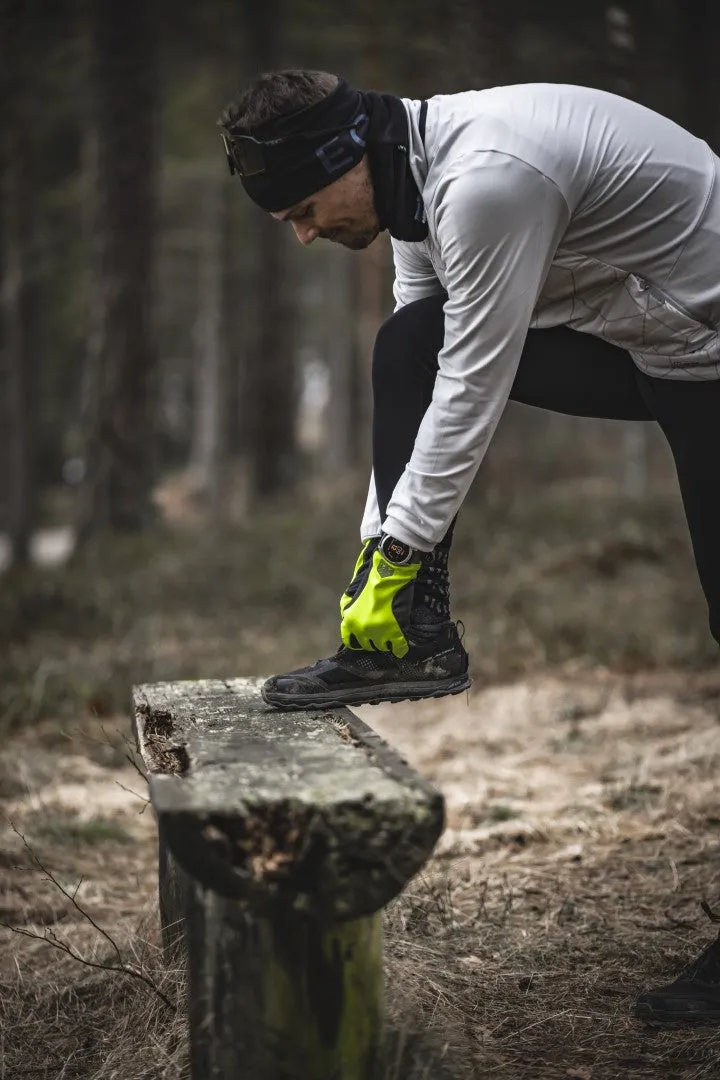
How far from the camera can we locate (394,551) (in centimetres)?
264

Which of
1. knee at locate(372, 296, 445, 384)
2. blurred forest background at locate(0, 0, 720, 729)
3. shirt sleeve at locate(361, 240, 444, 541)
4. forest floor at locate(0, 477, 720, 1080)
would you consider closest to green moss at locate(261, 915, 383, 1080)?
forest floor at locate(0, 477, 720, 1080)

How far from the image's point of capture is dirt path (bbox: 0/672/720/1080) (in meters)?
A: 2.54

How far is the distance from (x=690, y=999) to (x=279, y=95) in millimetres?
2343

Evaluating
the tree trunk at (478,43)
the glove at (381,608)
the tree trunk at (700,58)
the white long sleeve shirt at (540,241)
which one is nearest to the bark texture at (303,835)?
the glove at (381,608)

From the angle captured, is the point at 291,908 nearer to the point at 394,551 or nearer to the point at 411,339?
the point at 394,551

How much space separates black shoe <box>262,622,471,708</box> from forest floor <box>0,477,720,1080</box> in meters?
0.64

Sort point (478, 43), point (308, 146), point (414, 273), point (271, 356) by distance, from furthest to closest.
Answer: point (271, 356) → point (478, 43) → point (414, 273) → point (308, 146)

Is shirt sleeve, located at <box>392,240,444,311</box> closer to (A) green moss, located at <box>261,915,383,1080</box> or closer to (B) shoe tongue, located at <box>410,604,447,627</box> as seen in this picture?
(B) shoe tongue, located at <box>410,604,447,627</box>

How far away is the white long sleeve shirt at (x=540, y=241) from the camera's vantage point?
2395mm

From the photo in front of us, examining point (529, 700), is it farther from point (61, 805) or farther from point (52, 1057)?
point (52, 1057)

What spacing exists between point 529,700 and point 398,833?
4.15 m

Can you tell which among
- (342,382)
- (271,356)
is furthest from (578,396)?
(342,382)

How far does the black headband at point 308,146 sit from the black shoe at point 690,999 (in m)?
2.08

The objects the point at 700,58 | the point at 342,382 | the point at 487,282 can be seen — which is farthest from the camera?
the point at 342,382
